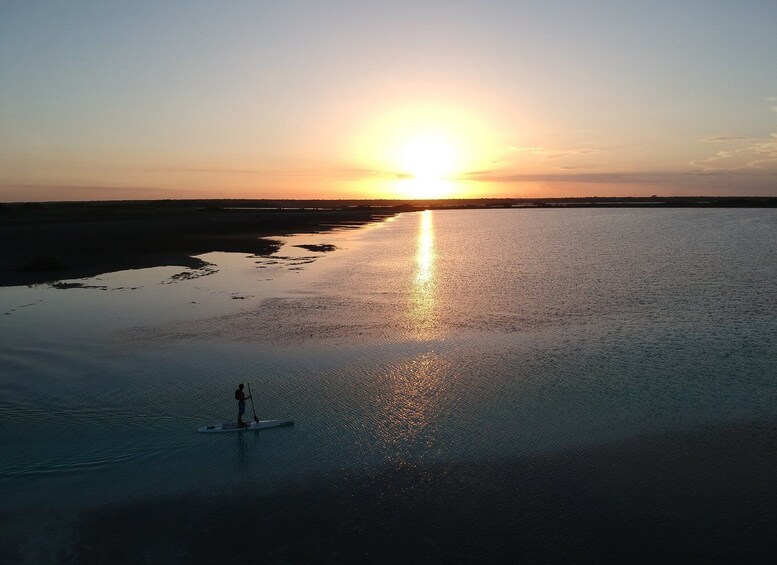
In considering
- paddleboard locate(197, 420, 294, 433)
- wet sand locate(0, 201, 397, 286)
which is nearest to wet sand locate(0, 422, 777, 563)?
paddleboard locate(197, 420, 294, 433)

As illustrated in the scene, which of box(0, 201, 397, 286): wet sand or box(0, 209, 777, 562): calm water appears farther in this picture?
box(0, 201, 397, 286): wet sand

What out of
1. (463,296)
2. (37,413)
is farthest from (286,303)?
(37,413)

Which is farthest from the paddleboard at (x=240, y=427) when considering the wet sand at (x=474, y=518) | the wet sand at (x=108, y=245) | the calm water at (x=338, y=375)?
the wet sand at (x=108, y=245)

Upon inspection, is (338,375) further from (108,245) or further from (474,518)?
(108,245)

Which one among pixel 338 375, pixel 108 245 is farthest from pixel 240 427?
pixel 108 245

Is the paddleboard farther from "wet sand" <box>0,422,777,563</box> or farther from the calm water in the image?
"wet sand" <box>0,422,777,563</box>

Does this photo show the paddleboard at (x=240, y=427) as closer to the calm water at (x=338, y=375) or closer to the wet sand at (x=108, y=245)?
the calm water at (x=338, y=375)

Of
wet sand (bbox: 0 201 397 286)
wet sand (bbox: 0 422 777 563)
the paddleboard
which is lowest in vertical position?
wet sand (bbox: 0 422 777 563)
